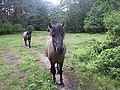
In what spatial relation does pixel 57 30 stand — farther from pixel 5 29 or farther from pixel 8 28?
pixel 8 28

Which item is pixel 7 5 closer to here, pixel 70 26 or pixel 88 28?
pixel 70 26

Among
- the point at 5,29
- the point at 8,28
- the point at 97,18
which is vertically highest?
the point at 97,18

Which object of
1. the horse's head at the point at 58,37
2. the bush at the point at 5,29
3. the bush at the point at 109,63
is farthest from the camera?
the bush at the point at 5,29

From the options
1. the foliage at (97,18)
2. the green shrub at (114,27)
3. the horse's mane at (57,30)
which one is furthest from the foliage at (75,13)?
the horse's mane at (57,30)

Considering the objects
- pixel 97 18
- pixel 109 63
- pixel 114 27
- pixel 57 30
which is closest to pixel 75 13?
pixel 97 18

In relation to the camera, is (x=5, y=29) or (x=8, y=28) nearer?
(x=5, y=29)

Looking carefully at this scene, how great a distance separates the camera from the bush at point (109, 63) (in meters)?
7.09

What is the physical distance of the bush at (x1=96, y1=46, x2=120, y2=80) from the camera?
7094 millimetres

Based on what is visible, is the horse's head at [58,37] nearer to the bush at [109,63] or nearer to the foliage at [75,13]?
the bush at [109,63]

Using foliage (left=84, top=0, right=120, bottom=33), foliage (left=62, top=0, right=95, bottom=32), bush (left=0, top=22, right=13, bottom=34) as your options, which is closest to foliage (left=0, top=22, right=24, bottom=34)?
bush (left=0, top=22, right=13, bottom=34)

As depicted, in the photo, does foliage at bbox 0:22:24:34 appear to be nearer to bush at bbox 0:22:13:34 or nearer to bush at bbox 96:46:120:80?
bush at bbox 0:22:13:34

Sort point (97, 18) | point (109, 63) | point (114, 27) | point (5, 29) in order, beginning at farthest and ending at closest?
point (5, 29), point (97, 18), point (114, 27), point (109, 63)

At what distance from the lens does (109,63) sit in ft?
24.4

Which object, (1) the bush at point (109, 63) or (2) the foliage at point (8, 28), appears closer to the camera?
(1) the bush at point (109, 63)
